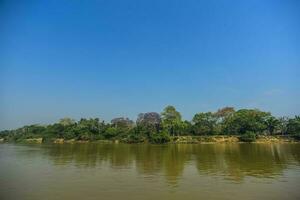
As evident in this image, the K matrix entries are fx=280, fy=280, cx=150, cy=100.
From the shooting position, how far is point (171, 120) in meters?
70.5

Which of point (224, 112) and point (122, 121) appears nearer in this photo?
point (224, 112)

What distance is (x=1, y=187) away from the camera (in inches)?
536

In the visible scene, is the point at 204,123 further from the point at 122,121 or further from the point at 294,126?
the point at 122,121

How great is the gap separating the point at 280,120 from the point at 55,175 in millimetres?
60412

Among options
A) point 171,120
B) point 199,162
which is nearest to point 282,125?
point 171,120

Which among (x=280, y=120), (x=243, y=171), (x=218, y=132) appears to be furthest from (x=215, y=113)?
(x=243, y=171)

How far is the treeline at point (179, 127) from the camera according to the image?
63125 millimetres

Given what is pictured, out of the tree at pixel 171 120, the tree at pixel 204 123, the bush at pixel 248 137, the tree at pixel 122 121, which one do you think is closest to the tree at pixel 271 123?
the bush at pixel 248 137

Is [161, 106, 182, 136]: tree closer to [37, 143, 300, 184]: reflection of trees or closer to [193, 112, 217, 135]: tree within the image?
[193, 112, 217, 135]: tree

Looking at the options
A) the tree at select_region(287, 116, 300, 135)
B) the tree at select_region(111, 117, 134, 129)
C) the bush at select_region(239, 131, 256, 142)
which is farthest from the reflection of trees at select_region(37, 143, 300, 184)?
the tree at select_region(111, 117, 134, 129)

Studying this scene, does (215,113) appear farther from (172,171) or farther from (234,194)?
(234,194)

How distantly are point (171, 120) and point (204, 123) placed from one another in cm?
827

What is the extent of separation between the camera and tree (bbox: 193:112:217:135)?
6781 centimetres

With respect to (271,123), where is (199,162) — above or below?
below
